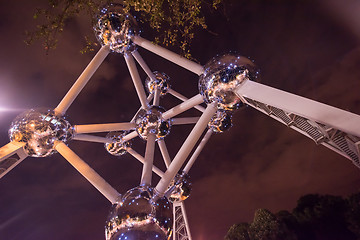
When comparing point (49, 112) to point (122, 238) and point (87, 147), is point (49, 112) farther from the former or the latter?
point (87, 147)

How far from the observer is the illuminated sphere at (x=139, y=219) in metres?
3.28

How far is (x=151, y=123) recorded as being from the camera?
5027mm

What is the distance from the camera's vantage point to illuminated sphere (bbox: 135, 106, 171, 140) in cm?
505

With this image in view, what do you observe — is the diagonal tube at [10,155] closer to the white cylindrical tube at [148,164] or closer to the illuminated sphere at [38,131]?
the illuminated sphere at [38,131]

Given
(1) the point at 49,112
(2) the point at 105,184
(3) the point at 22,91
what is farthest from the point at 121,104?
Answer: (2) the point at 105,184

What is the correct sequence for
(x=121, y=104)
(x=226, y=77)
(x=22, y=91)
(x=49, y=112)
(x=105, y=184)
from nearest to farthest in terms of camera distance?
1. (x=226, y=77)
2. (x=105, y=184)
3. (x=49, y=112)
4. (x=22, y=91)
5. (x=121, y=104)

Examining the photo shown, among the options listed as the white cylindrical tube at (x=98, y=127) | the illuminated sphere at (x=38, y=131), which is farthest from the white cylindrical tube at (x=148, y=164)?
the illuminated sphere at (x=38, y=131)

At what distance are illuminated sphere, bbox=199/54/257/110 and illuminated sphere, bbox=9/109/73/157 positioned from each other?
259 cm

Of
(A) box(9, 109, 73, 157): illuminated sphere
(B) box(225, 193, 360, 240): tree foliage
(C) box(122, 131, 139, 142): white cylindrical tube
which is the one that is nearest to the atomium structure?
(A) box(9, 109, 73, 157): illuminated sphere

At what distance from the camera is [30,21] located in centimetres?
655

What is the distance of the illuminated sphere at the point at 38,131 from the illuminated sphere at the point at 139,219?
167 cm

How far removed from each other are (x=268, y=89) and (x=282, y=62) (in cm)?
825

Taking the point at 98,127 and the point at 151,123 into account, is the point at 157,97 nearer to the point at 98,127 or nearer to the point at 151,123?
the point at 151,123

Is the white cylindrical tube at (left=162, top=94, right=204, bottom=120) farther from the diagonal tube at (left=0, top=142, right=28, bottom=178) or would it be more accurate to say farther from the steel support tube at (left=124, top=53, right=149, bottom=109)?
the diagonal tube at (left=0, top=142, right=28, bottom=178)
